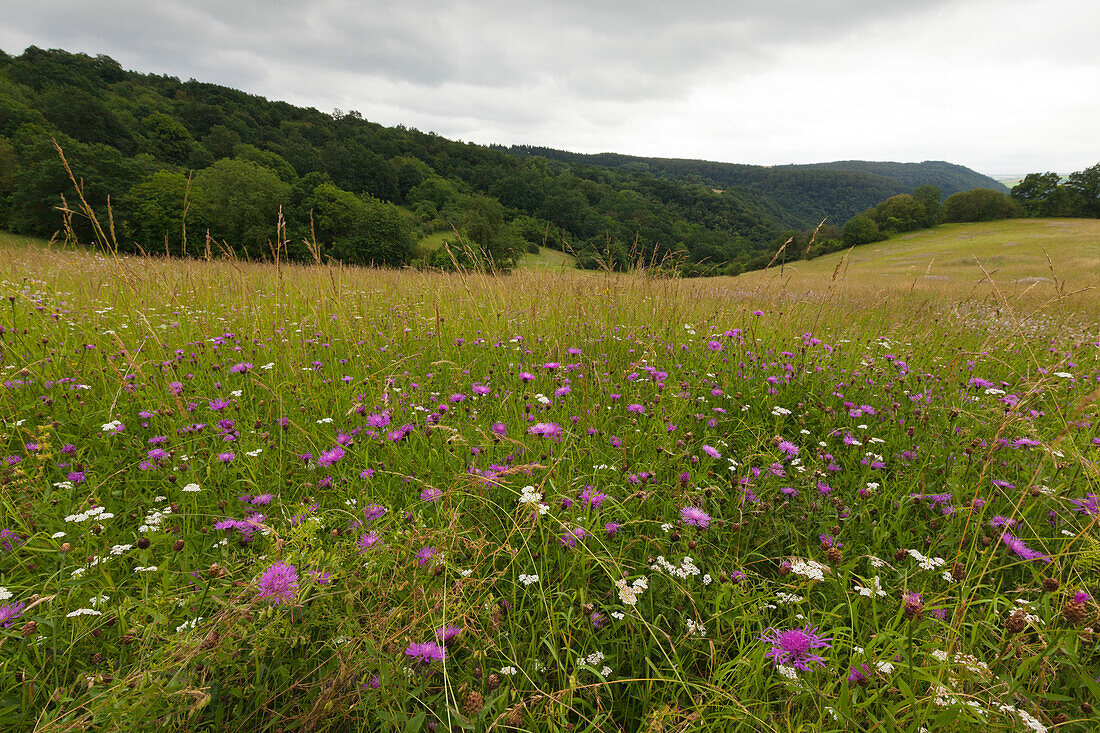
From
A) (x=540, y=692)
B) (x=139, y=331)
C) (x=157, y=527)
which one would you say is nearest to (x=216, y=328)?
(x=139, y=331)

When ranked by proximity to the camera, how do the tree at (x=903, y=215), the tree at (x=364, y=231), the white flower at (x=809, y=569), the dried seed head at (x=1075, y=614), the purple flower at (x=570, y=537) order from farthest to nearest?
the tree at (x=903, y=215) → the tree at (x=364, y=231) → the purple flower at (x=570, y=537) → the white flower at (x=809, y=569) → the dried seed head at (x=1075, y=614)

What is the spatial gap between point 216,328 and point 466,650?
3806 mm

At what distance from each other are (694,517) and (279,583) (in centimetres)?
131

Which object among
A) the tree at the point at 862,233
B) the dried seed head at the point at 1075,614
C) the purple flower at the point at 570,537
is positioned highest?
the tree at the point at 862,233

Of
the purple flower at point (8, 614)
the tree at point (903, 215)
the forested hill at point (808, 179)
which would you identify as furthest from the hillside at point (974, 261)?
the forested hill at point (808, 179)

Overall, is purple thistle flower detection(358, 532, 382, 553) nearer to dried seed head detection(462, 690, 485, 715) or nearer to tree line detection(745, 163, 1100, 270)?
dried seed head detection(462, 690, 485, 715)

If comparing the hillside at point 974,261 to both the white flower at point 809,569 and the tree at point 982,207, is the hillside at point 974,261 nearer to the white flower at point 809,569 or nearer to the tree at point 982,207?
the tree at point 982,207

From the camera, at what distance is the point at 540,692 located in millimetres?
1044

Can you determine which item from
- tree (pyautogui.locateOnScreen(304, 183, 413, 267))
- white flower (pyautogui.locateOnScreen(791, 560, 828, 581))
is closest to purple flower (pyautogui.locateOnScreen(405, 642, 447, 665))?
white flower (pyautogui.locateOnScreen(791, 560, 828, 581))

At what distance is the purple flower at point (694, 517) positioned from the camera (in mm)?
1526

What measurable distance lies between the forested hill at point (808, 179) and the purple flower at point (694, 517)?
111 metres

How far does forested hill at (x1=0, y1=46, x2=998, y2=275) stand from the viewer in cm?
2991

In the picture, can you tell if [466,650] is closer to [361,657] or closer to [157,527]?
[361,657]

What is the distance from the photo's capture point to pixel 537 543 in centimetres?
157
